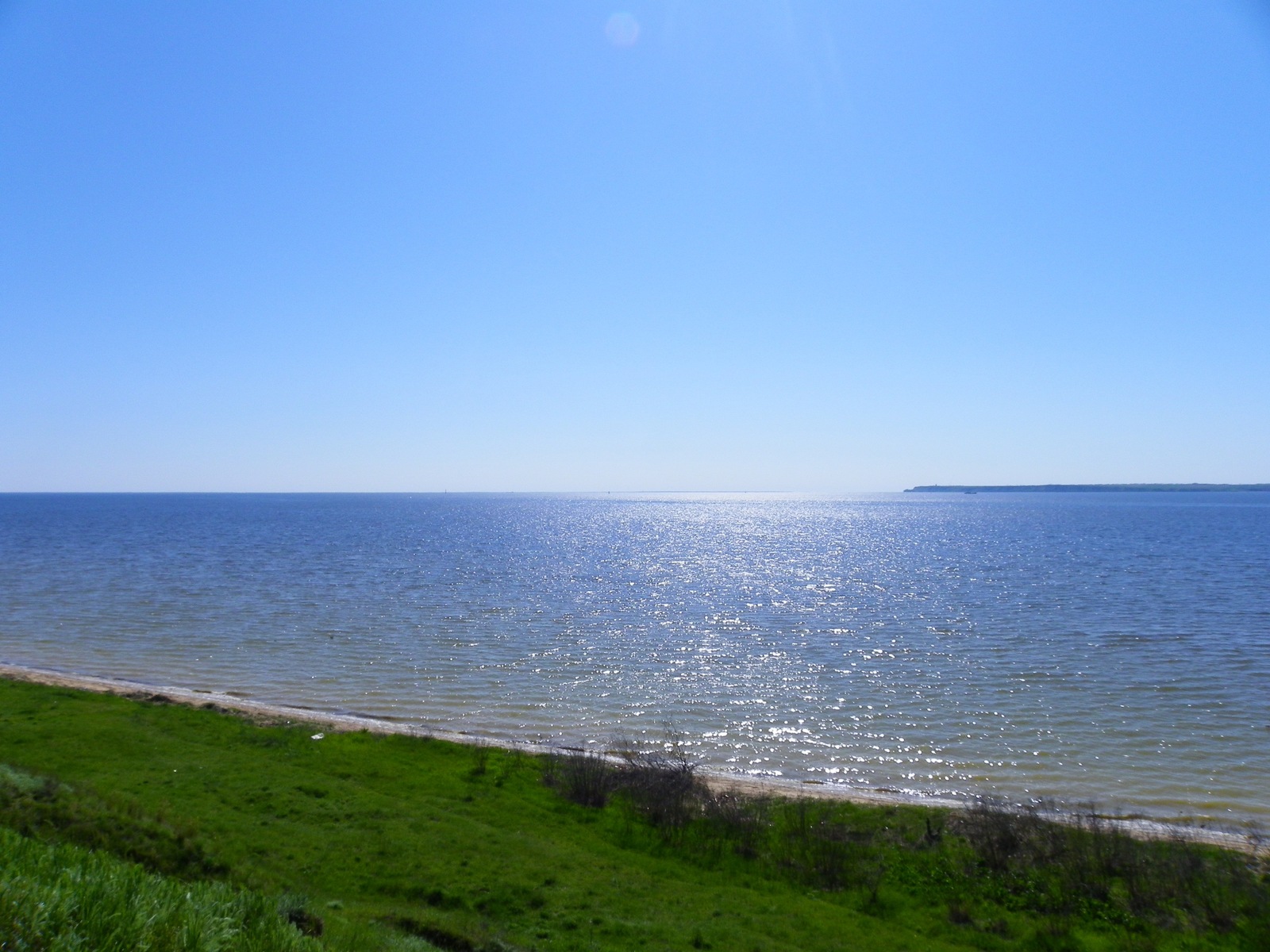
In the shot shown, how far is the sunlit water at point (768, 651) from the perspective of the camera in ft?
81.3

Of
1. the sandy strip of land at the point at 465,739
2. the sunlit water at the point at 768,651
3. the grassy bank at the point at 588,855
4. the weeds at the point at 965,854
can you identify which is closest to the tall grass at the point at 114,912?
the grassy bank at the point at 588,855

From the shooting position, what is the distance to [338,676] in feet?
109

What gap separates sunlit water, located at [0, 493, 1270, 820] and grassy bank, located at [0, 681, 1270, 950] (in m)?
5.53

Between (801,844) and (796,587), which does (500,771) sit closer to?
(801,844)

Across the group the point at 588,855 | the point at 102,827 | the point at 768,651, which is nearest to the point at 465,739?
the point at 588,855

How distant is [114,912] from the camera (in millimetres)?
6234

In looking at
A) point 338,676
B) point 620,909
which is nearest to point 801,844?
point 620,909

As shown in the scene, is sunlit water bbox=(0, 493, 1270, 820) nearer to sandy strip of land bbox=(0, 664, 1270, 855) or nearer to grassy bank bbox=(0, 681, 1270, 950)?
Result: sandy strip of land bbox=(0, 664, 1270, 855)

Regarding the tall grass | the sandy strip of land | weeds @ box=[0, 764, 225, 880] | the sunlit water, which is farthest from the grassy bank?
the sunlit water

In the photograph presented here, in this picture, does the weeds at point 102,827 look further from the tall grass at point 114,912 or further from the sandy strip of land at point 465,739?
the sandy strip of land at point 465,739

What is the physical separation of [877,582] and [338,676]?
4812 centimetres

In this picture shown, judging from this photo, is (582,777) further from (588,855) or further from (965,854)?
(965,854)

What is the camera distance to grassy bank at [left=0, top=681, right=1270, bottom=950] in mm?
12203

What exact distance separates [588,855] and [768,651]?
24.1m
